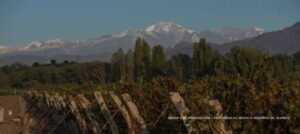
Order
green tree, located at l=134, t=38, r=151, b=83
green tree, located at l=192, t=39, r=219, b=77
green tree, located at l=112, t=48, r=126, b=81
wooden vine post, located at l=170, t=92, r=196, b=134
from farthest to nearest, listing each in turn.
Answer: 1. green tree, located at l=112, t=48, r=126, b=81
2. green tree, located at l=134, t=38, r=151, b=83
3. green tree, located at l=192, t=39, r=219, b=77
4. wooden vine post, located at l=170, t=92, r=196, b=134

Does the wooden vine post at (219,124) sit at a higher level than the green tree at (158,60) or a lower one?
higher

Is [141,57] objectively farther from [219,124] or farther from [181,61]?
[219,124]

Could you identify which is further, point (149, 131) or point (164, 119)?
point (149, 131)

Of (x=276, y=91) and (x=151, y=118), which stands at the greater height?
(x=276, y=91)

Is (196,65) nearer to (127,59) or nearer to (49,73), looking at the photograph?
(127,59)

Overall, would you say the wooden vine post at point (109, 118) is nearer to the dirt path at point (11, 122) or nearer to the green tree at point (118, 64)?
the dirt path at point (11, 122)

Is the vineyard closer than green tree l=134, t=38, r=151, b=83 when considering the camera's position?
Yes

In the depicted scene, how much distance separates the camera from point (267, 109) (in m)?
7.67

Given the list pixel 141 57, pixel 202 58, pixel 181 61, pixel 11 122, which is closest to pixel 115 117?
pixel 11 122

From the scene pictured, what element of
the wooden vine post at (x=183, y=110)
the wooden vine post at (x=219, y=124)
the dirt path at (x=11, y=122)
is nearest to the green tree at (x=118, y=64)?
→ the dirt path at (x=11, y=122)

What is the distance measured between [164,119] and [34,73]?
135 m

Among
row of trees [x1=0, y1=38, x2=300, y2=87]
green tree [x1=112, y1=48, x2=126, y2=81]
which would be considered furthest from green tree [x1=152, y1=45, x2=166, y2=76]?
green tree [x1=112, y1=48, x2=126, y2=81]

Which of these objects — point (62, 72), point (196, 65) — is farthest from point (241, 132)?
point (62, 72)

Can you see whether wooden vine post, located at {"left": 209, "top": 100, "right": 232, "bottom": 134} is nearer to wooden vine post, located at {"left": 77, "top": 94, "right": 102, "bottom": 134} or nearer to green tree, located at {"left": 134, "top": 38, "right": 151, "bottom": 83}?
wooden vine post, located at {"left": 77, "top": 94, "right": 102, "bottom": 134}
